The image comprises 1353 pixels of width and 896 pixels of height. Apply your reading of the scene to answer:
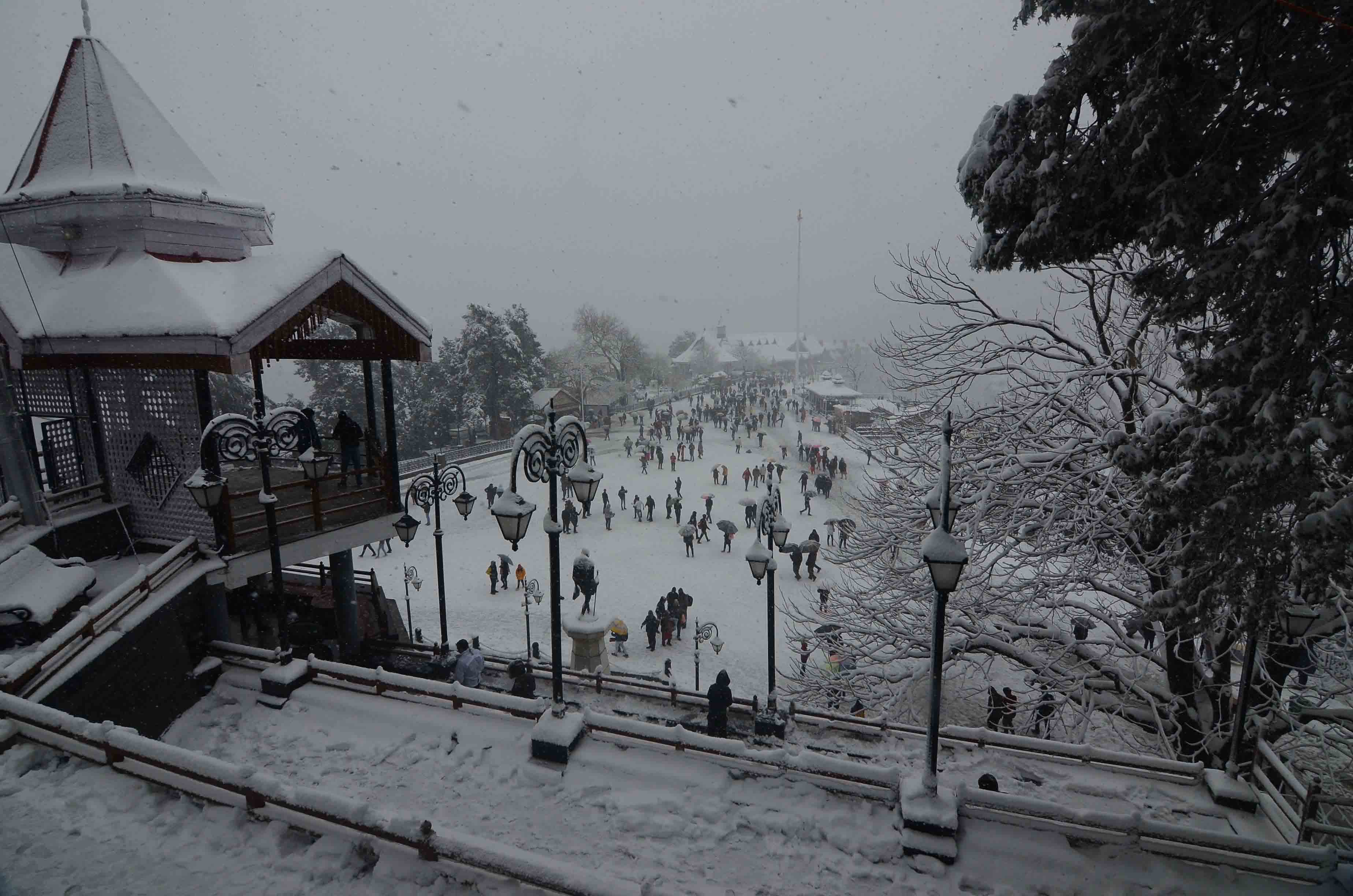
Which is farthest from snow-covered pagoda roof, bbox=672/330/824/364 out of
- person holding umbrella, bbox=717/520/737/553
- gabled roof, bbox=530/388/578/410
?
person holding umbrella, bbox=717/520/737/553

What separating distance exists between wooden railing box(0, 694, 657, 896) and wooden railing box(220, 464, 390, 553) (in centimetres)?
278

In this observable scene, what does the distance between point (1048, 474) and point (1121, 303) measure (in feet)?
14.6

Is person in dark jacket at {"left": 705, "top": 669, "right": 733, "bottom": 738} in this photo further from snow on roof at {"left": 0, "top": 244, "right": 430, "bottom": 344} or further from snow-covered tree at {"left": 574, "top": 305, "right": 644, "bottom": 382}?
snow-covered tree at {"left": 574, "top": 305, "right": 644, "bottom": 382}

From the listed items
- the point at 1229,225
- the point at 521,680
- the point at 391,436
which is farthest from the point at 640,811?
the point at 391,436

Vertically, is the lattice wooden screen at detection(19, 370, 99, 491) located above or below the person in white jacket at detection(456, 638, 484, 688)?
above

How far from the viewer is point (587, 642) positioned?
13.6 metres

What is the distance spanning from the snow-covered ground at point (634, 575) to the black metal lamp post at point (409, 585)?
0.23 meters

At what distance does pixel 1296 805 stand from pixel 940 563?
191 inches

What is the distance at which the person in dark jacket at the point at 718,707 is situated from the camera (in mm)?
8602

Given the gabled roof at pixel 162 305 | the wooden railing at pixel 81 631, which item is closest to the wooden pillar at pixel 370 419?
the gabled roof at pixel 162 305

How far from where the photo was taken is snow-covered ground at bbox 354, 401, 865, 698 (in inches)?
607

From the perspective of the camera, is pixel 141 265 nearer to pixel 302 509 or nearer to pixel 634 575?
pixel 302 509

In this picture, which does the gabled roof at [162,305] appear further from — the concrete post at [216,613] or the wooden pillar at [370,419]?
the concrete post at [216,613]

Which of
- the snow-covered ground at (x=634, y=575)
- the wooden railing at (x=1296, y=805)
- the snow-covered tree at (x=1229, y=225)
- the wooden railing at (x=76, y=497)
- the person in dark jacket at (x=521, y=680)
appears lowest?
the snow-covered ground at (x=634, y=575)
